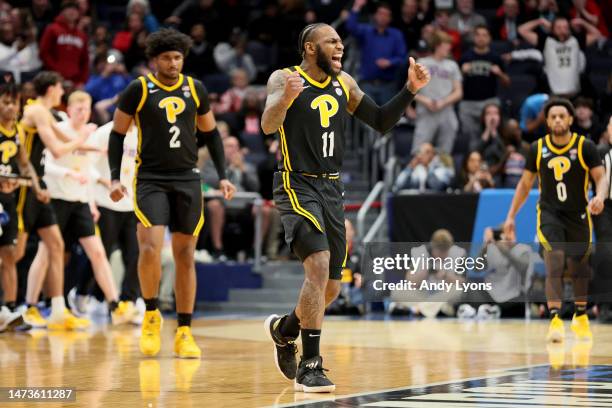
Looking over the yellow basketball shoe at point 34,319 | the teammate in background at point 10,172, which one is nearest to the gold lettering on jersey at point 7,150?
the teammate in background at point 10,172

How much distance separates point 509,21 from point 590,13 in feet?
4.42

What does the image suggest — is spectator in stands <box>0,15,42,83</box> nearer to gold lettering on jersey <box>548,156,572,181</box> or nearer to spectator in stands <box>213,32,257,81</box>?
spectator in stands <box>213,32,257,81</box>

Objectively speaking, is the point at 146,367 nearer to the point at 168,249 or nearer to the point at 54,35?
the point at 168,249

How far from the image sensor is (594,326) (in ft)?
43.0

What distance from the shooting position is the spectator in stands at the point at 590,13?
19375 millimetres

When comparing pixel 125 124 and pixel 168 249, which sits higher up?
pixel 125 124

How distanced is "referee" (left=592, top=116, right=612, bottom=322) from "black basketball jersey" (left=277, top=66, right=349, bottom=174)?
4980 mm

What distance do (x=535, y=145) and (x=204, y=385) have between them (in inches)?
191

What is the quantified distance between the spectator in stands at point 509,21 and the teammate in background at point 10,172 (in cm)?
923

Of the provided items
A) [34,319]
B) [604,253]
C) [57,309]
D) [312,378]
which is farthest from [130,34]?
[312,378]

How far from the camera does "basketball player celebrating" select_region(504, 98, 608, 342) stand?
11.0 metres

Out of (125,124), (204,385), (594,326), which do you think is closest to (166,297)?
(594,326)

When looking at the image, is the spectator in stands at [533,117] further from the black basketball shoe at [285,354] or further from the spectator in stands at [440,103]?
the black basketball shoe at [285,354]

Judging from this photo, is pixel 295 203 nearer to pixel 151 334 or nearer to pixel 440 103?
pixel 151 334
